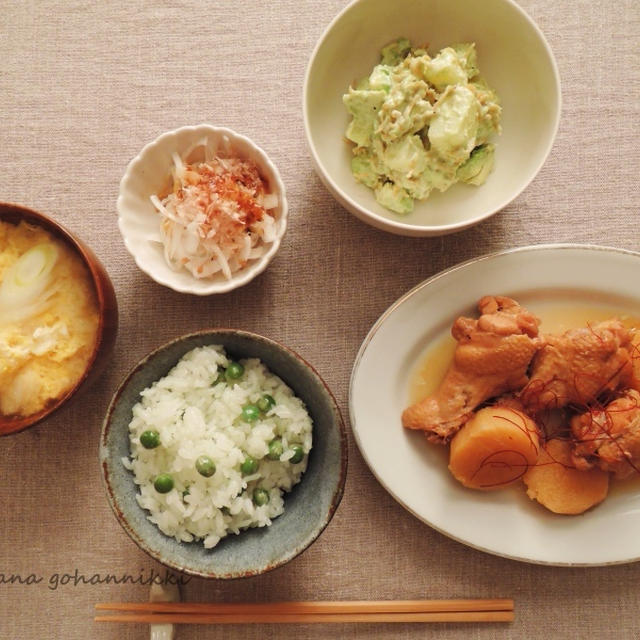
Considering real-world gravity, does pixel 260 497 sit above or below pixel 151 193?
below

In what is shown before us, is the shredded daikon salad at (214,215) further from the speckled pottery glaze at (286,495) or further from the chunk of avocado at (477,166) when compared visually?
the chunk of avocado at (477,166)

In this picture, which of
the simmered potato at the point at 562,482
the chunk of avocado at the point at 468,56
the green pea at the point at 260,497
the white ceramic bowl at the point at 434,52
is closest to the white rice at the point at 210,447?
the green pea at the point at 260,497

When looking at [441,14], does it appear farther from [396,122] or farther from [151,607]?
[151,607]

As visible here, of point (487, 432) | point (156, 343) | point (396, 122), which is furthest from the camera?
point (156, 343)

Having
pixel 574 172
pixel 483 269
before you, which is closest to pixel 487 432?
pixel 483 269

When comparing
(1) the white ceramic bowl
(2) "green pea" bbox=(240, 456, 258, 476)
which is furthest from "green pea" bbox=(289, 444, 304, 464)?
(1) the white ceramic bowl

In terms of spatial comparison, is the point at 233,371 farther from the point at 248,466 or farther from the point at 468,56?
the point at 468,56

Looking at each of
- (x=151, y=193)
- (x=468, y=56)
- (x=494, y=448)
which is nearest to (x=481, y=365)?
(x=494, y=448)
